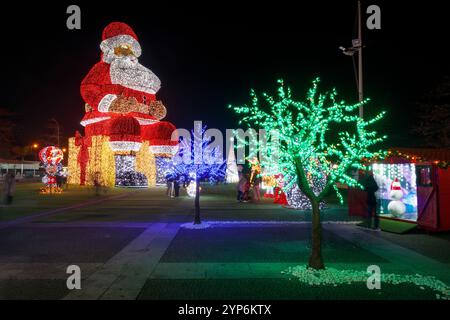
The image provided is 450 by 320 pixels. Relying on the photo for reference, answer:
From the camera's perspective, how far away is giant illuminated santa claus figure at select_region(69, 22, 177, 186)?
109 ft

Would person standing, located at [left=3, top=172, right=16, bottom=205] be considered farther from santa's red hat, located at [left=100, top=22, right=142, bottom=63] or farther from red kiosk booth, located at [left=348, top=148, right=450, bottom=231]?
santa's red hat, located at [left=100, top=22, right=142, bottom=63]

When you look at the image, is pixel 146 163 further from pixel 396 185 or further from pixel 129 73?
pixel 396 185

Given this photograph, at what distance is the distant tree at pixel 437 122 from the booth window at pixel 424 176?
1443 centimetres

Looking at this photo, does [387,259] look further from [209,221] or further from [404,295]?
[209,221]

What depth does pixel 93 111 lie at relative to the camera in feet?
118

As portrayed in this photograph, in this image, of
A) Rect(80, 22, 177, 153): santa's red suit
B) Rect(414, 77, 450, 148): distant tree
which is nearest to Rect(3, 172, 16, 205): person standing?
Rect(80, 22, 177, 153): santa's red suit

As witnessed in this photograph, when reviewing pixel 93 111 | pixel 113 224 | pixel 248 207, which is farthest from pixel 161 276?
pixel 93 111

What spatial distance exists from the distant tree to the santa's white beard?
21653mm

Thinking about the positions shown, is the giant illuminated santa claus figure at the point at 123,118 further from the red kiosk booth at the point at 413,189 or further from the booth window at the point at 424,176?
the booth window at the point at 424,176

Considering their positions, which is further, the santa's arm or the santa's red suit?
the santa's arm

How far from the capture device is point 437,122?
1029 inches

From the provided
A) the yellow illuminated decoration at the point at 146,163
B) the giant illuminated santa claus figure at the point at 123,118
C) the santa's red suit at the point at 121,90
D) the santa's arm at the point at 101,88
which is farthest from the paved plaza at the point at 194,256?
the yellow illuminated decoration at the point at 146,163

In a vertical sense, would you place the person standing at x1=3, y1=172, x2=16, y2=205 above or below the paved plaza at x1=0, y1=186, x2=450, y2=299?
above

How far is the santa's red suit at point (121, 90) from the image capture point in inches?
1297
